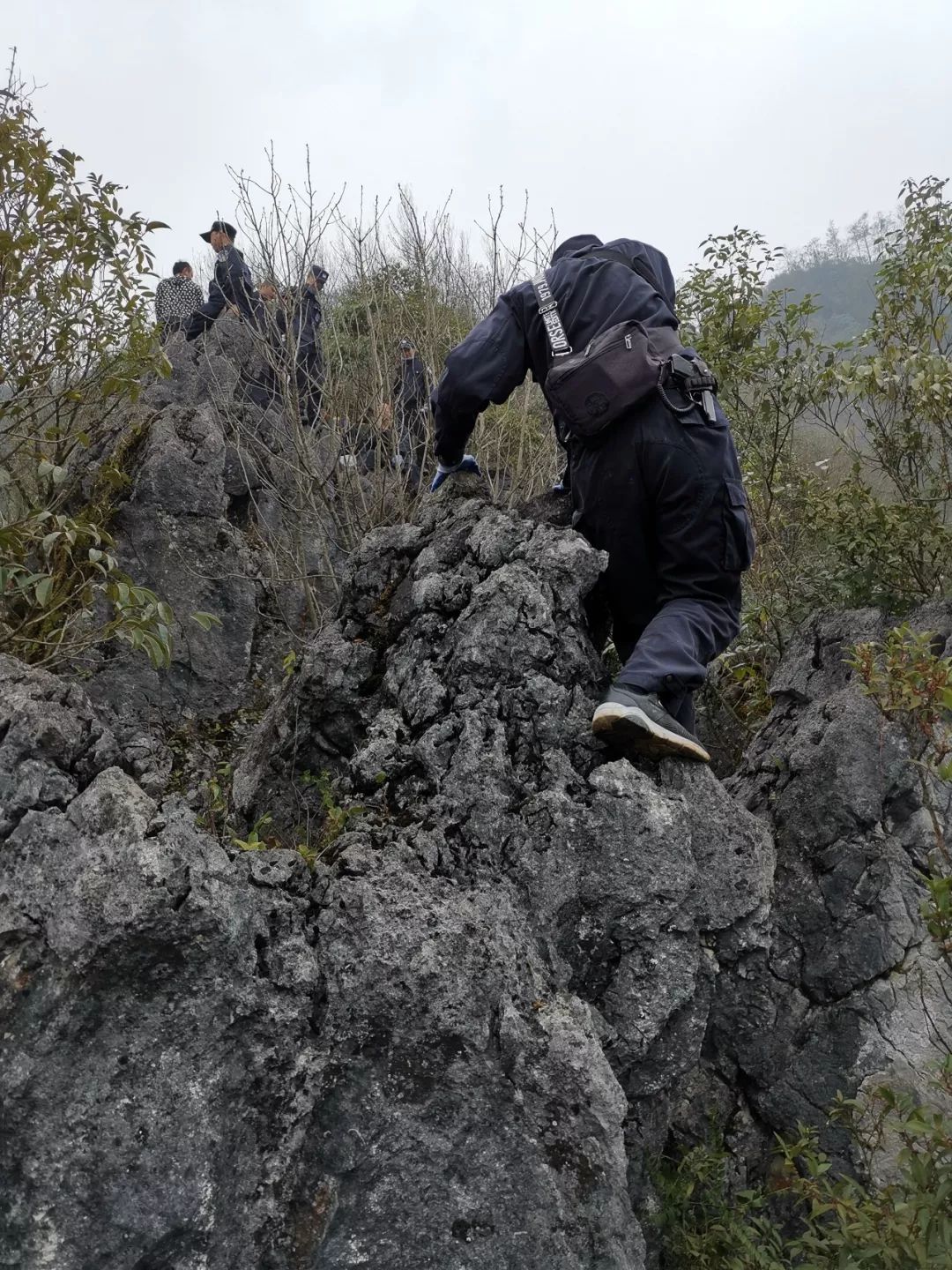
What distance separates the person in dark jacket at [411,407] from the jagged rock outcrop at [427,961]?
2813 millimetres

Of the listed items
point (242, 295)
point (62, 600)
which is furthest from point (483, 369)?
point (242, 295)

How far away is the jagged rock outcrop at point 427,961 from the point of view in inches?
76.9

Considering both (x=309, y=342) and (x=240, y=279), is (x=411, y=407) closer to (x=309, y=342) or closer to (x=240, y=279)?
(x=309, y=342)

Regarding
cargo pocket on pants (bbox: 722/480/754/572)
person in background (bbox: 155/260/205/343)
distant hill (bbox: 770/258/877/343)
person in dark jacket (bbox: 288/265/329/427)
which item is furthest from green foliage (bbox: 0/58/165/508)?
distant hill (bbox: 770/258/877/343)

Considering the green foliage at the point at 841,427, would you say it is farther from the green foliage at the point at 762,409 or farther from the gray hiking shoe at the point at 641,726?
the gray hiking shoe at the point at 641,726

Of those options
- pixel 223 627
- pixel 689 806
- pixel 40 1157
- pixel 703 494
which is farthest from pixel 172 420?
pixel 40 1157

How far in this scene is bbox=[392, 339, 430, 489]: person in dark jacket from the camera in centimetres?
578

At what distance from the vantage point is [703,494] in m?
3.04

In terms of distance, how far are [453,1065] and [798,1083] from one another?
1.34 meters

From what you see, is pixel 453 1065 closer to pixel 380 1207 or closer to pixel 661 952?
pixel 380 1207

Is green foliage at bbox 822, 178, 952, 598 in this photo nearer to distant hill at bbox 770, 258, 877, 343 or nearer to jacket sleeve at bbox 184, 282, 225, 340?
jacket sleeve at bbox 184, 282, 225, 340

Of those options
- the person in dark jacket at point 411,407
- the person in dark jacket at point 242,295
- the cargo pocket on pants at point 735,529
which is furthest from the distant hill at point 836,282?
the cargo pocket on pants at point 735,529

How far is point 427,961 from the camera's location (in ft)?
6.93

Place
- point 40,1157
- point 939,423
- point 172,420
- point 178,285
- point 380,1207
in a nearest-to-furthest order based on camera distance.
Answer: point 40,1157 → point 380,1207 → point 939,423 → point 172,420 → point 178,285
